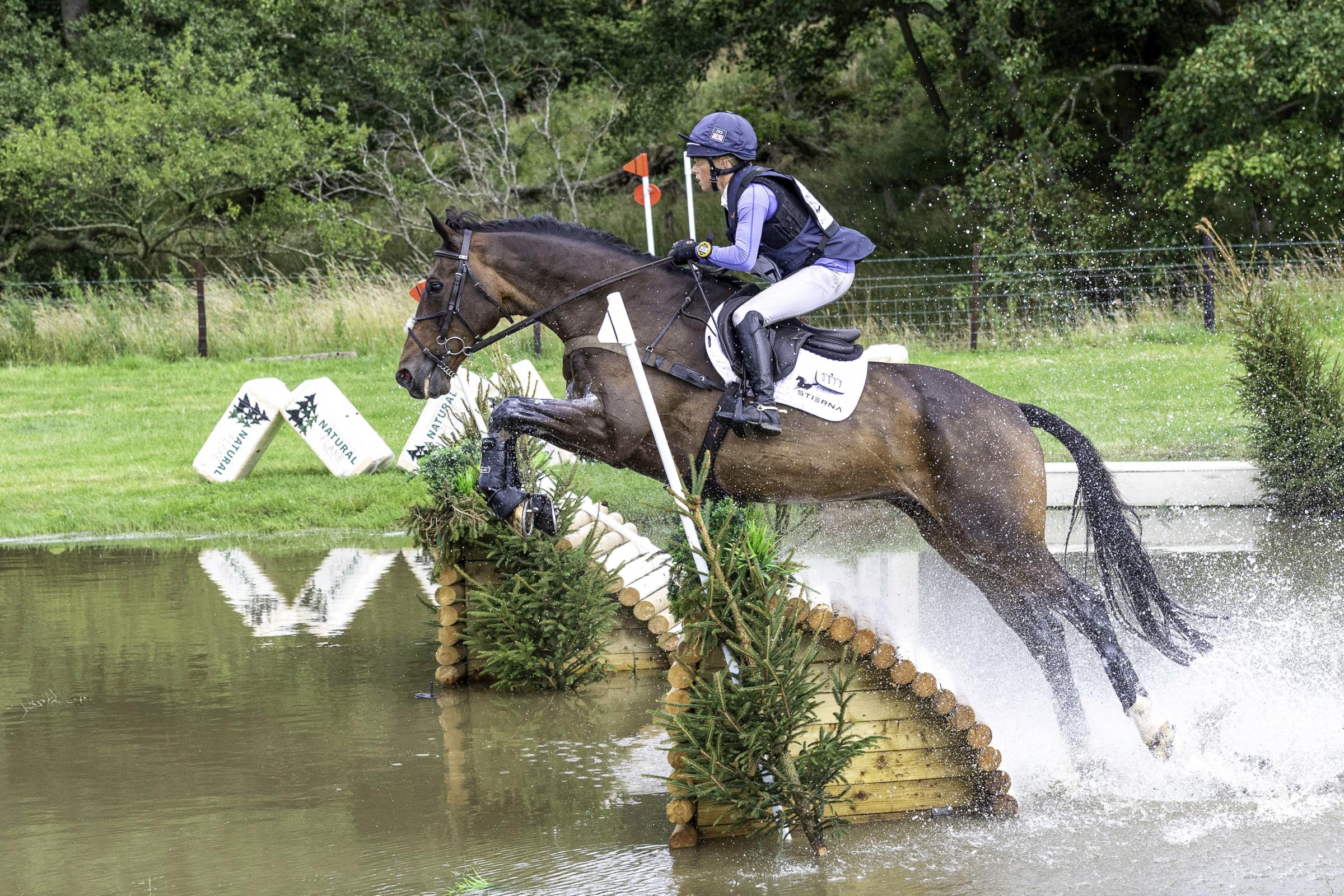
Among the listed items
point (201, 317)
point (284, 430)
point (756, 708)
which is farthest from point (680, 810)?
point (201, 317)

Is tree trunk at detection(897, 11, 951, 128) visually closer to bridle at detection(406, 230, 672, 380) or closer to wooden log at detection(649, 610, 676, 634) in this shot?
wooden log at detection(649, 610, 676, 634)

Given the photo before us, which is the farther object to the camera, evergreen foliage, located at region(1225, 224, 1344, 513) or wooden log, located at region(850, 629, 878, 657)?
evergreen foliage, located at region(1225, 224, 1344, 513)

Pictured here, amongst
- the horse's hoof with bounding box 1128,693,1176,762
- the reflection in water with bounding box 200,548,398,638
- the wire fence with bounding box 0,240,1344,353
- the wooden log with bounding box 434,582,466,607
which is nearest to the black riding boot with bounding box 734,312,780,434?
the horse's hoof with bounding box 1128,693,1176,762

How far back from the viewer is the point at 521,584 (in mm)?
6199

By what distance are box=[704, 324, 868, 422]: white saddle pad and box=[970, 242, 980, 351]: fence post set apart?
1114cm

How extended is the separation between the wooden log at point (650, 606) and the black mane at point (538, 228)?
1754mm

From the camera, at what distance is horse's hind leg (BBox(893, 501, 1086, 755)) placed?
516 cm

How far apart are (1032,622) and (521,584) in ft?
7.34

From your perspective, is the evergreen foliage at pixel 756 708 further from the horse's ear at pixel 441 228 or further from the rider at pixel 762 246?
the horse's ear at pixel 441 228

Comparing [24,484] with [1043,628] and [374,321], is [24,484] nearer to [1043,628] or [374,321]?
[374,321]

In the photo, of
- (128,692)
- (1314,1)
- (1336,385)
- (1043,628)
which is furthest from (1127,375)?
(128,692)

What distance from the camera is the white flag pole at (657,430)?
430cm

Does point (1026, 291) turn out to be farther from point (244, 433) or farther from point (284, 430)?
point (244, 433)

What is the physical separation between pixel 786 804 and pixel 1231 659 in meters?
2.64
